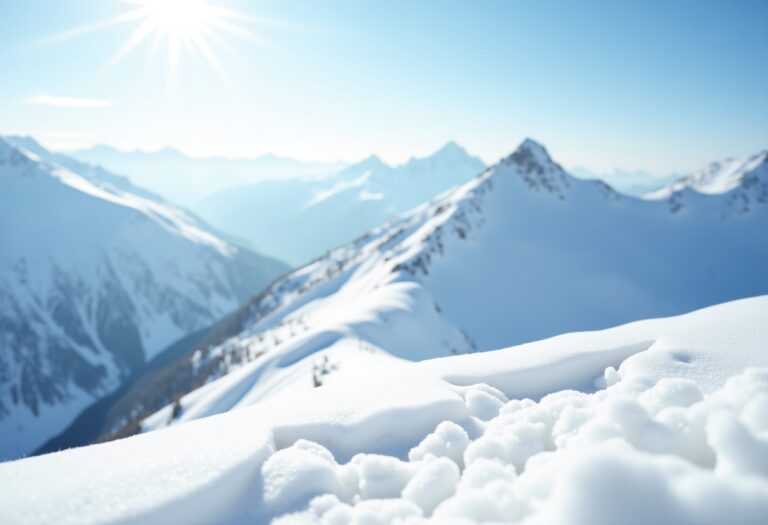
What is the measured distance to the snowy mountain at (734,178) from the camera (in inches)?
6132

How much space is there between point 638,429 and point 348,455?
3289 mm

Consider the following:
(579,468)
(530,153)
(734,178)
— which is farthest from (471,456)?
(734,178)

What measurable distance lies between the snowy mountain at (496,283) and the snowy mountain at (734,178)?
9.57 m

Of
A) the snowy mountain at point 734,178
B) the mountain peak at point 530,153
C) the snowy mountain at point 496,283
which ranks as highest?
the snowy mountain at point 734,178

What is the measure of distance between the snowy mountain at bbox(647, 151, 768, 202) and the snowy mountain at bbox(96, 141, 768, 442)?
31.4 feet

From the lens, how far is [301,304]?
123 metres

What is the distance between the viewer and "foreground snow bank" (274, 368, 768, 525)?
9.48ft

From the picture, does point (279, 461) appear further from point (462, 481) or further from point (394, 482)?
point (462, 481)

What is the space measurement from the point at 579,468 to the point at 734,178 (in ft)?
719

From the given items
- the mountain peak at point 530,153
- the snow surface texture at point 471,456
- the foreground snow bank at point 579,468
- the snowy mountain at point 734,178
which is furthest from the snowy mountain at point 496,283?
the foreground snow bank at point 579,468

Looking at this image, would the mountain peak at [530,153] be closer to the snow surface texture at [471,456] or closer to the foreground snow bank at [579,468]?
the snow surface texture at [471,456]

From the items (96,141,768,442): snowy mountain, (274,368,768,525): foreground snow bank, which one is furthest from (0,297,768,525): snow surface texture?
(96,141,768,442): snowy mountain

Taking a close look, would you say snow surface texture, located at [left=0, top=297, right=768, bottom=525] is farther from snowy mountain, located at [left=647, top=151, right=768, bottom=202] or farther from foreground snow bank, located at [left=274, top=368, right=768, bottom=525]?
snowy mountain, located at [left=647, top=151, right=768, bottom=202]

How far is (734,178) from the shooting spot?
165 meters
